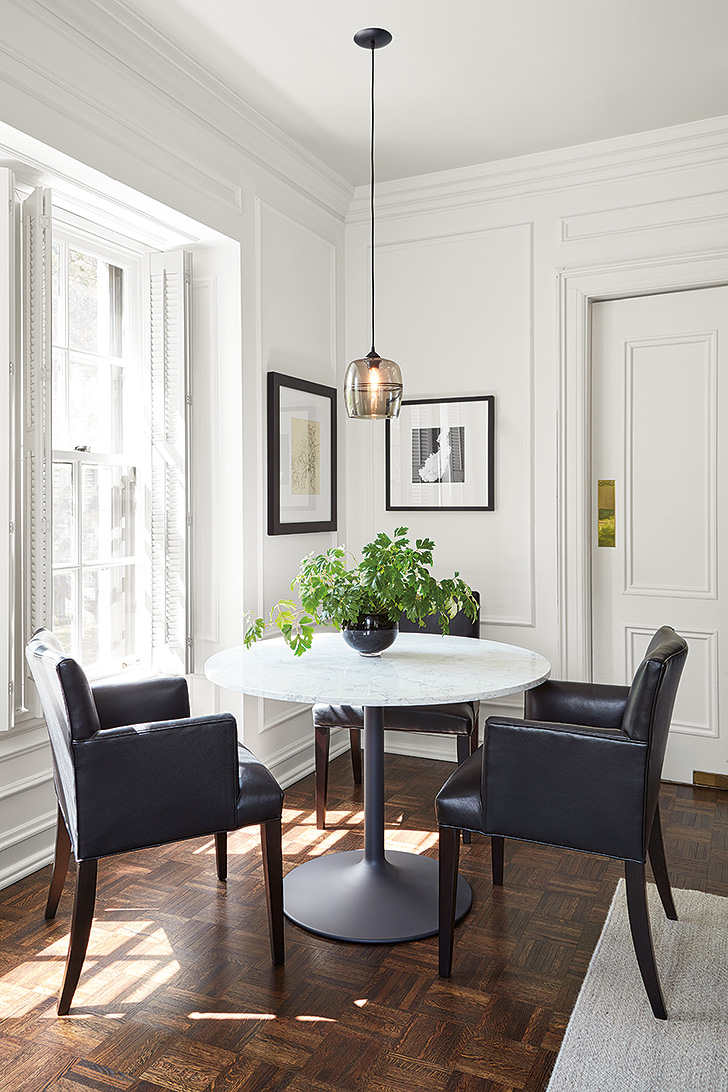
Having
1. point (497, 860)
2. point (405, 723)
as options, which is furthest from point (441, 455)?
point (497, 860)

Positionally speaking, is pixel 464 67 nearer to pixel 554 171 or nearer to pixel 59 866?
pixel 554 171

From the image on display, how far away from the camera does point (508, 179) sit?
3834 millimetres

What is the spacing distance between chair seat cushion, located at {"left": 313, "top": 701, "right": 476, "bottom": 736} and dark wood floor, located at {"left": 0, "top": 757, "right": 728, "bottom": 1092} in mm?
451

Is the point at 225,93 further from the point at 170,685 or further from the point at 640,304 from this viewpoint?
the point at 170,685

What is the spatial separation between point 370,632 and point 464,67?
2144 millimetres

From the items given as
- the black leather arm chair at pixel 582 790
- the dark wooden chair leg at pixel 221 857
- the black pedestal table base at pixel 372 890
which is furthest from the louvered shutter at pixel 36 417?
the black leather arm chair at pixel 582 790

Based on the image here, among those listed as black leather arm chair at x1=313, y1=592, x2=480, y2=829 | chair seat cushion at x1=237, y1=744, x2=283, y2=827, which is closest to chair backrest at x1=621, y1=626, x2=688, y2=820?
chair seat cushion at x1=237, y1=744, x2=283, y2=827

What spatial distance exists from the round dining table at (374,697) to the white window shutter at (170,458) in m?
0.64

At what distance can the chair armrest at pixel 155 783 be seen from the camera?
1.91 m

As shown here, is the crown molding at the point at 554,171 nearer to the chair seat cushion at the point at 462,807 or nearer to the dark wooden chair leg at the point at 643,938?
the chair seat cushion at the point at 462,807

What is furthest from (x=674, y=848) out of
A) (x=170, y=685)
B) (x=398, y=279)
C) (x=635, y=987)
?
(x=398, y=279)

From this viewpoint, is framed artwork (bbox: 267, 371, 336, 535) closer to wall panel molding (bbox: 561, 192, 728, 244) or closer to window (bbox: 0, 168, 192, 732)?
window (bbox: 0, 168, 192, 732)

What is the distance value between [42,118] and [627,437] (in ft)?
8.81

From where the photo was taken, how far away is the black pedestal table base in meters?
2.33
